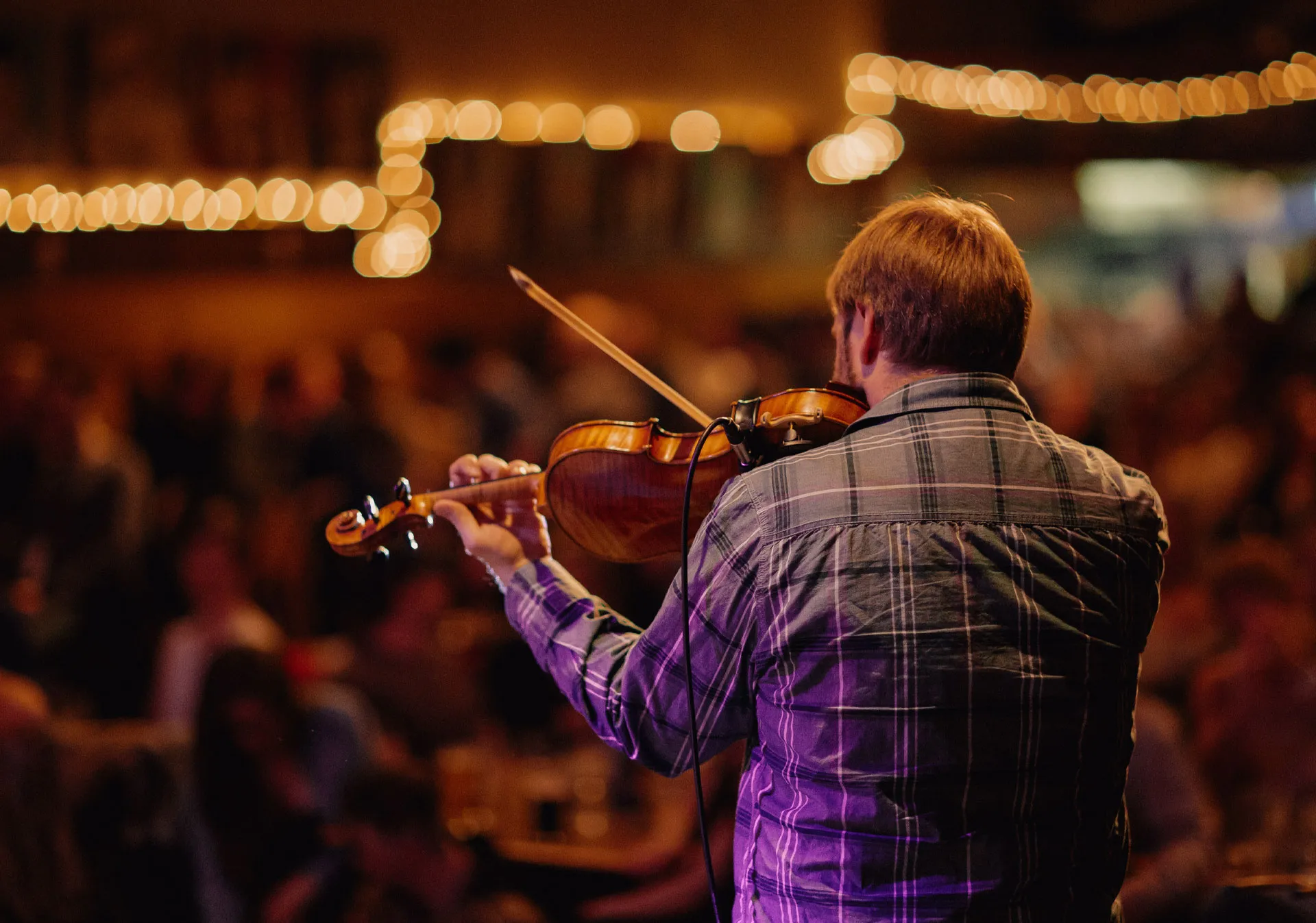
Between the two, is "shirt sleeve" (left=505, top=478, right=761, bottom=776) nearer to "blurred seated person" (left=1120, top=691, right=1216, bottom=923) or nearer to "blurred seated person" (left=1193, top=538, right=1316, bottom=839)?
"blurred seated person" (left=1120, top=691, right=1216, bottom=923)

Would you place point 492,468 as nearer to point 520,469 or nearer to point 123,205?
point 520,469

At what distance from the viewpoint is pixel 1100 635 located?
1242 millimetres

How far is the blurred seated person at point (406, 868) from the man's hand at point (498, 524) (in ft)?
3.54

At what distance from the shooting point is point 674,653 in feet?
4.23

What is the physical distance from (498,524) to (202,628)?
7.77 feet

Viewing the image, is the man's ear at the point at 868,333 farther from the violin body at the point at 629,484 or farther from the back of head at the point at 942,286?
the violin body at the point at 629,484

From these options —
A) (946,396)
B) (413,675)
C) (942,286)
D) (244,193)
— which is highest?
(244,193)

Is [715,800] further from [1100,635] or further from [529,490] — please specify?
[1100,635]

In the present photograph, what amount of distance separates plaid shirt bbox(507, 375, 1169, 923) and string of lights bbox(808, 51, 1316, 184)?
21.3 ft

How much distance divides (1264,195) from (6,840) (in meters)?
12.3

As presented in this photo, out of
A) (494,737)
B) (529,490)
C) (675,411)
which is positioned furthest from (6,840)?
(675,411)

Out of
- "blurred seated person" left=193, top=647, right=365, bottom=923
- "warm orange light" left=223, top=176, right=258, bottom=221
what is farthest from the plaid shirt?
"warm orange light" left=223, top=176, right=258, bottom=221

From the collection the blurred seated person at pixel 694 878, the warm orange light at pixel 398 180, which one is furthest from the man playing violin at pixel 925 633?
the warm orange light at pixel 398 180

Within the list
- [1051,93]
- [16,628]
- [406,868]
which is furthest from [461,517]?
[1051,93]
